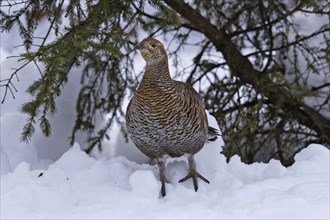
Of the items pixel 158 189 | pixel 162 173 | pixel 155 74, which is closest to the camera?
pixel 158 189

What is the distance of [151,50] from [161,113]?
1.22 ft

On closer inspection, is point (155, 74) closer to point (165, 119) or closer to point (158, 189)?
point (165, 119)

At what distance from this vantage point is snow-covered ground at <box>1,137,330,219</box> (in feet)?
10.2

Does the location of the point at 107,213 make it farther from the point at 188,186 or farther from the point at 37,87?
A: the point at 37,87

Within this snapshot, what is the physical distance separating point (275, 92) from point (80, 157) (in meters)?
1.91

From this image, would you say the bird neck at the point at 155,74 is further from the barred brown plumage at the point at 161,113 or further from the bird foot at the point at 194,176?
the bird foot at the point at 194,176

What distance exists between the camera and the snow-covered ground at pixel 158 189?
310cm

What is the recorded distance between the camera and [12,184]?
10.9 feet

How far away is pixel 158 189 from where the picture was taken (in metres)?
3.36

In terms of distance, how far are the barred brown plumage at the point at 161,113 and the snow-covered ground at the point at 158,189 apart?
0.50ft

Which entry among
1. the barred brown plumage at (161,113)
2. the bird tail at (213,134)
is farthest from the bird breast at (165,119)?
the bird tail at (213,134)

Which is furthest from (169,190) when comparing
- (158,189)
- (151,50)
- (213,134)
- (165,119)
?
(151,50)

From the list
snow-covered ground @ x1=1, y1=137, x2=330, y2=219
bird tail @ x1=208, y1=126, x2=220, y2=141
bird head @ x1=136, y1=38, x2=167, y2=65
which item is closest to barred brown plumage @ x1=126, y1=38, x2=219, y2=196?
bird head @ x1=136, y1=38, x2=167, y2=65

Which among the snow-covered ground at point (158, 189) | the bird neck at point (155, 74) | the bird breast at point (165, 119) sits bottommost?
→ the snow-covered ground at point (158, 189)
